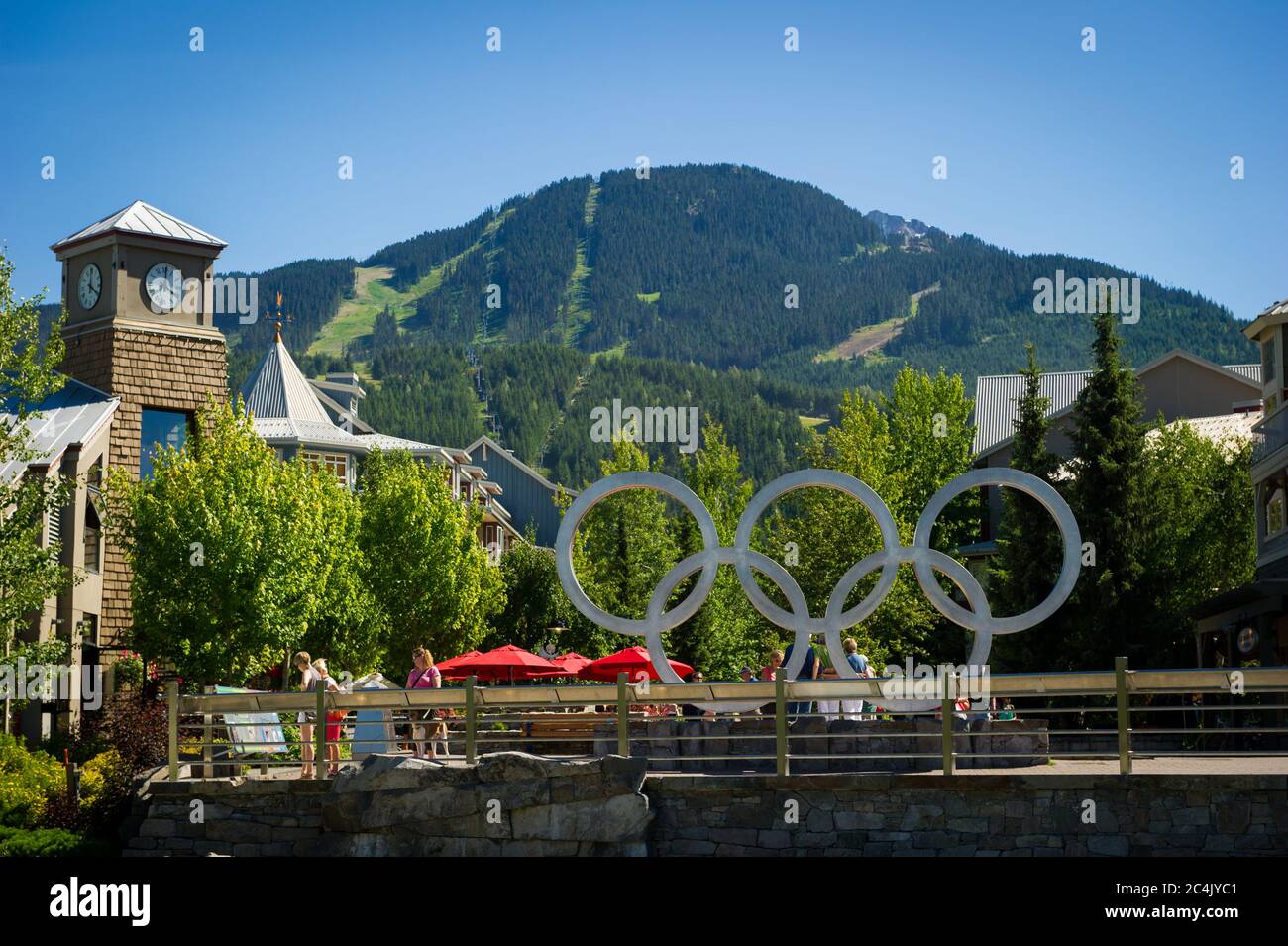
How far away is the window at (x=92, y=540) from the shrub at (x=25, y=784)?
12271 millimetres

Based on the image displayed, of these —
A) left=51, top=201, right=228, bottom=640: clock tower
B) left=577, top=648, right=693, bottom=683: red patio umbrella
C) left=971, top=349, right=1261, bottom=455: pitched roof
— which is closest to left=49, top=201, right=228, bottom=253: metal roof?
left=51, top=201, right=228, bottom=640: clock tower

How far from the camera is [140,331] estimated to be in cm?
3869

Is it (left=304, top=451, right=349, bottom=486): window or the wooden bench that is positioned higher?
(left=304, top=451, right=349, bottom=486): window

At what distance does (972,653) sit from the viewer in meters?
22.6

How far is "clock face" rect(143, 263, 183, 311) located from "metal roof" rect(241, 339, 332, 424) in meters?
24.3

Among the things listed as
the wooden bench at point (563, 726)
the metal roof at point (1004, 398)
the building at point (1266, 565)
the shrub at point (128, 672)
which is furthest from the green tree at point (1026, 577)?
the metal roof at point (1004, 398)

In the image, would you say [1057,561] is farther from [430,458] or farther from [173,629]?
[430,458]

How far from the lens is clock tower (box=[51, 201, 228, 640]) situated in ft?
125

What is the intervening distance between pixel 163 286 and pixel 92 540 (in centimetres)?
702

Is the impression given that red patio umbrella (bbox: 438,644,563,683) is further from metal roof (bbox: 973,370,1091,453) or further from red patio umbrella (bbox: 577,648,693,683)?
metal roof (bbox: 973,370,1091,453)

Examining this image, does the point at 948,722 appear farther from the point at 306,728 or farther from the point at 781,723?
the point at 306,728
